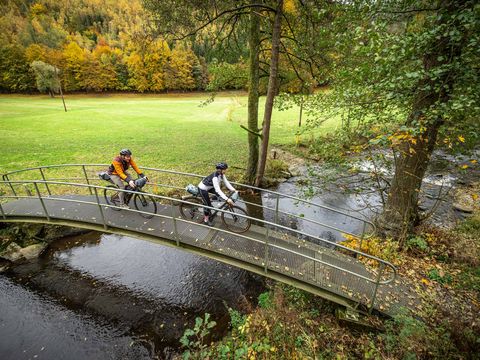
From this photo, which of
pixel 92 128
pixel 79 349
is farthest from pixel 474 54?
pixel 92 128

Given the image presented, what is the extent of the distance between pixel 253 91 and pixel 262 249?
26.4ft

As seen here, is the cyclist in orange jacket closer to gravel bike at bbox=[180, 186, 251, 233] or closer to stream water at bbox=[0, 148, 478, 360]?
gravel bike at bbox=[180, 186, 251, 233]

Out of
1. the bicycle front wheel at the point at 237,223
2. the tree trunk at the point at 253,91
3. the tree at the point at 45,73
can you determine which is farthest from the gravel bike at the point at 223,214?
the tree at the point at 45,73

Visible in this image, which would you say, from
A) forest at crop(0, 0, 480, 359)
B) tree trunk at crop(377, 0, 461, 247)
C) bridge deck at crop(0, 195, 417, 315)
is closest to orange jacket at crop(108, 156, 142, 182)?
bridge deck at crop(0, 195, 417, 315)

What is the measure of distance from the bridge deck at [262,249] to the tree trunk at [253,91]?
20.1 ft

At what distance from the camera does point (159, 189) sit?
12727mm

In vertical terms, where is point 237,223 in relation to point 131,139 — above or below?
above

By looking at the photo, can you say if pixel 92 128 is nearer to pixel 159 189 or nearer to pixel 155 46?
pixel 159 189

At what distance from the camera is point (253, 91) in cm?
1205

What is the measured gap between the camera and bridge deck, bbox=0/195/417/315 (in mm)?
5668

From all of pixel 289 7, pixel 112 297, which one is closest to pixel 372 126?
pixel 289 7

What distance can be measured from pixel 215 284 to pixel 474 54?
8135mm

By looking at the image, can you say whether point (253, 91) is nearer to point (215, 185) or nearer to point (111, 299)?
point (215, 185)

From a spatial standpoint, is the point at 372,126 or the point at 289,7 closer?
the point at 372,126
